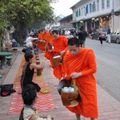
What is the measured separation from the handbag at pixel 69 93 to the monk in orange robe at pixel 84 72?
0.10m

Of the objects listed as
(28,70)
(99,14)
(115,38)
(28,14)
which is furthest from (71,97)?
(99,14)

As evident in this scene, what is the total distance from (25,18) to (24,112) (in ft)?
97.1

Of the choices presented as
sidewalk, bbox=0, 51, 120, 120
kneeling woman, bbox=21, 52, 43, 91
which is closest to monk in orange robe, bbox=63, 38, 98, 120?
sidewalk, bbox=0, 51, 120, 120

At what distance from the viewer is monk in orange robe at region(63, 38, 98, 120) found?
750cm

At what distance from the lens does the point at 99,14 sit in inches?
2414

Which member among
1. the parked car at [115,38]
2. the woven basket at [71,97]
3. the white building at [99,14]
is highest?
the woven basket at [71,97]

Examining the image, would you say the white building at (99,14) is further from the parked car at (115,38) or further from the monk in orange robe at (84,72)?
the monk in orange robe at (84,72)

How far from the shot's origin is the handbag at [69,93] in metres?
7.23

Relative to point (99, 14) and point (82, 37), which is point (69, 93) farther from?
point (99, 14)

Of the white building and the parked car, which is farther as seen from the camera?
the white building

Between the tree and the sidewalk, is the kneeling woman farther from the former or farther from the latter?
the tree

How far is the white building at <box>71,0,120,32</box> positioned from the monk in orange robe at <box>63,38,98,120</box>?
44.4m

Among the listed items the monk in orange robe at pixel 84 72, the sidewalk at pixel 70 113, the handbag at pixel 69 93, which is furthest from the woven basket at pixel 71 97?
the sidewalk at pixel 70 113

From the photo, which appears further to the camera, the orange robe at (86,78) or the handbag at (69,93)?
the orange robe at (86,78)
